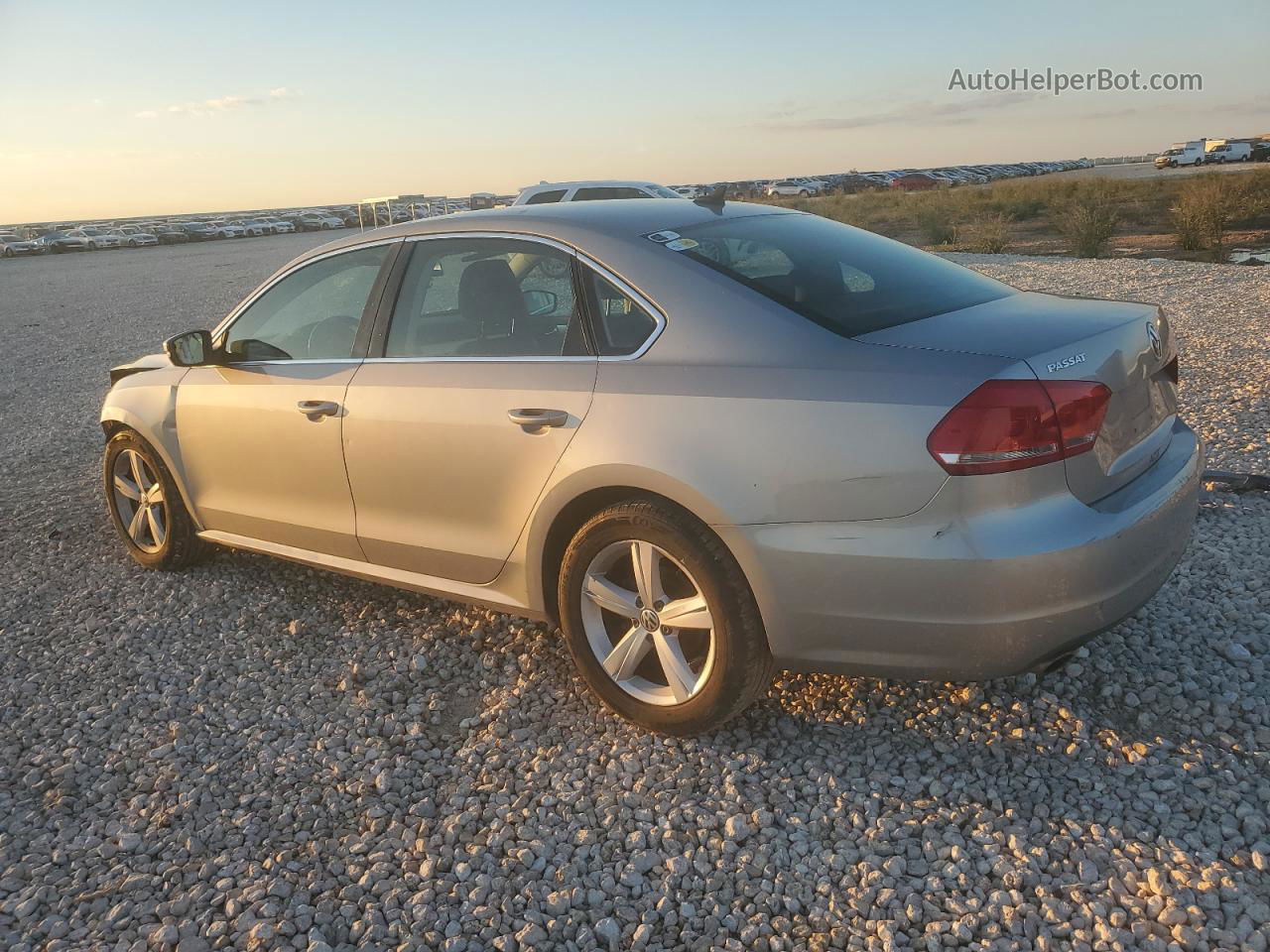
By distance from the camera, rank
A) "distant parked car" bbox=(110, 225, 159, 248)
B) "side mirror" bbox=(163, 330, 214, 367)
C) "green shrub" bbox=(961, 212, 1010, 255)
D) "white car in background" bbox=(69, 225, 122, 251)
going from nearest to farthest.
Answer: "side mirror" bbox=(163, 330, 214, 367)
"green shrub" bbox=(961, 212, 1010, 255)
"white car in background" bbox=(69, 225, 122, 251)
"distant parked car" bbox=(110, 225, 159, 248)

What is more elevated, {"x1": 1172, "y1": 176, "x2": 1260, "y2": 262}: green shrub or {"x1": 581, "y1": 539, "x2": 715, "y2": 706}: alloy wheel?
{"x1": 581, "y1": 539, "x2": 715, "y2": 706}: alloy wheel

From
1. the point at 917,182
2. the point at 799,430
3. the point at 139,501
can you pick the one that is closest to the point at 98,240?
the point at 917,182

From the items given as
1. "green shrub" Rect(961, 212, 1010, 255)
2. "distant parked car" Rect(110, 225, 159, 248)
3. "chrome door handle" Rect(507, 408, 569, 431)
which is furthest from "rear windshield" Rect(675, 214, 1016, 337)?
"distant parked car" Rect(110, 225, 159, 248)

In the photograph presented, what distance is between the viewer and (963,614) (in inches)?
102

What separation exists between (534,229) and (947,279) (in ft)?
4.83

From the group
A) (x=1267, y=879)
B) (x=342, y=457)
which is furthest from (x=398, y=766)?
(x=1267, y=879)

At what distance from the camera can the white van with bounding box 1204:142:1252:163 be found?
68875 mm

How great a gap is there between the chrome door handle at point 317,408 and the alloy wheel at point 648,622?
4.42 ft

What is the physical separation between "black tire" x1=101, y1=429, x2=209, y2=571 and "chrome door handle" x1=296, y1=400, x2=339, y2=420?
1.25m

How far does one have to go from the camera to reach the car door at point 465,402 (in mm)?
3270

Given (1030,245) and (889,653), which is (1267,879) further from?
(1030,245)

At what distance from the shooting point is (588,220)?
136 inches

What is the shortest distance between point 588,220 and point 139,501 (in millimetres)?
3127

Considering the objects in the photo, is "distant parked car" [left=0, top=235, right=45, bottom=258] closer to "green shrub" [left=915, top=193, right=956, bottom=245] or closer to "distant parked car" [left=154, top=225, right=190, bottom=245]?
"distant parked car" [left=154, top=225, right=190, bottom=245]
